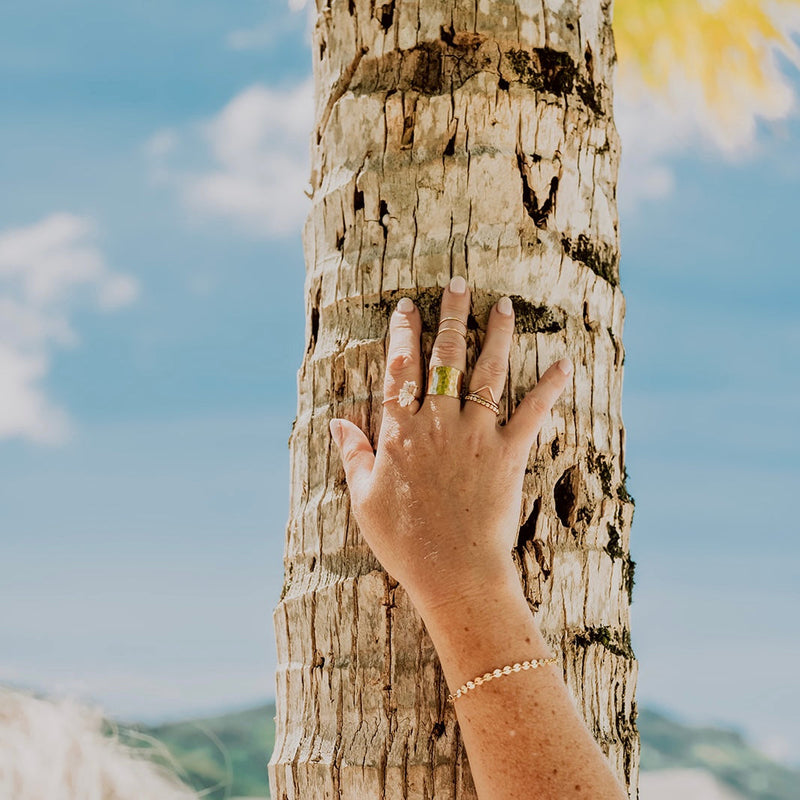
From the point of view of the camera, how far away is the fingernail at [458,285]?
8.18ft

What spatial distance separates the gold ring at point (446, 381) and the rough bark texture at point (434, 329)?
156 mm

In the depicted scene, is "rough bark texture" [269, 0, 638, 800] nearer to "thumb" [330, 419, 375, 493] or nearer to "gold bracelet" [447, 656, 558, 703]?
"thumb" [330, 419, 375, 493]

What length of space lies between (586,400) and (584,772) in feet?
3.21

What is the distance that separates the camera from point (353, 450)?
8.27 ft

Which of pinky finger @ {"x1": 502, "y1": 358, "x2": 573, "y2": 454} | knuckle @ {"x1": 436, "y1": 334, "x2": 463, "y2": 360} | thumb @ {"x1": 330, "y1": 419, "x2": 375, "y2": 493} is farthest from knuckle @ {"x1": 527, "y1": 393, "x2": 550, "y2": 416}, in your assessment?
thumb @ {"x1": 330, "y1": 419, "x2": 375, "y2": 493}

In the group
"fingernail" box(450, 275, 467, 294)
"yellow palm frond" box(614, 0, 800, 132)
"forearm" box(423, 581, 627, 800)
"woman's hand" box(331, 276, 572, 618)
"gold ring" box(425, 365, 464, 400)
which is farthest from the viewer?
"yellow palm frond" box(614, 0, 800, 132)

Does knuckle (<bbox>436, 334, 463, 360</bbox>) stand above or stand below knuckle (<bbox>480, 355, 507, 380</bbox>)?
above

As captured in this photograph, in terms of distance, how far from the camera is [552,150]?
273 cm

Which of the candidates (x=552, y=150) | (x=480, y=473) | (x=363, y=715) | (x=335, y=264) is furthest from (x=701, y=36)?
(x=363, y=715)

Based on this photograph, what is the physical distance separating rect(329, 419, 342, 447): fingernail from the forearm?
20.9 inches

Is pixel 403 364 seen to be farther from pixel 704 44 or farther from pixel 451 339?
pixel 704 44

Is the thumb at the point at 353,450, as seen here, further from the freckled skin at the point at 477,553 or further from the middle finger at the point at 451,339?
the middle finger at the point at 451,339

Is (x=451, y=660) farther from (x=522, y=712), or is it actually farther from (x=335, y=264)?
(x=335, y=264)

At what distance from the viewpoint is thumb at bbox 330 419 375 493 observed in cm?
248
